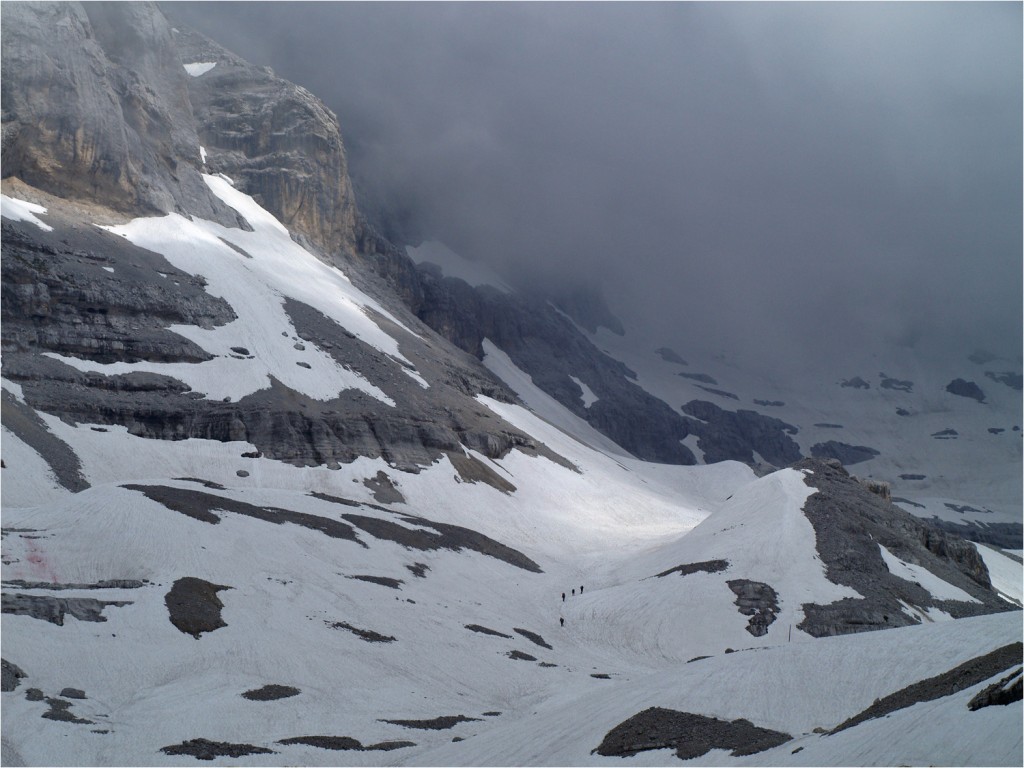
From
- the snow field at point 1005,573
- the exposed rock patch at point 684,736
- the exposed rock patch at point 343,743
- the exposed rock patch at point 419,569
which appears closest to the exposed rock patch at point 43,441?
the exposed rock patch at point 419,569

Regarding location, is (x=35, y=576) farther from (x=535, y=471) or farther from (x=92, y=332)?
(x=535, y=471)

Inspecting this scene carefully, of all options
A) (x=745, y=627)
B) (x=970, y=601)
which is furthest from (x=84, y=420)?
(x=970, y=601)

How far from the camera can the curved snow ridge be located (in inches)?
3593

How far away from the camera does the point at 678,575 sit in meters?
57.8

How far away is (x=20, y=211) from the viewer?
93.8 meters

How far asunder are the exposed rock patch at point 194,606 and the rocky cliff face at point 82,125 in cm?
8081

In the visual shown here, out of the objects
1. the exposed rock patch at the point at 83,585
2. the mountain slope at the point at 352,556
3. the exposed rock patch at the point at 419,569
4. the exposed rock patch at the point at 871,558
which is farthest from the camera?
the exposed rock patch at the point at 419,569

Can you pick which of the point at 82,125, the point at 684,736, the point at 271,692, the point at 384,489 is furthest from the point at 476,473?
the point at 684,736

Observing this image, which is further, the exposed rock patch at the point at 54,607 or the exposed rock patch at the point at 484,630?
the exposed rock patch at the point at 484,630

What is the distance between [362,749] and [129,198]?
104m

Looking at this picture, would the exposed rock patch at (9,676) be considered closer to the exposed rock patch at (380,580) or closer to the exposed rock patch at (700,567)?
the exposed rock patch at (380,580)

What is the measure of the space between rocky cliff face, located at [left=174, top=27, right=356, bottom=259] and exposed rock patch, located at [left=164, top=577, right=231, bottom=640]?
396 ft

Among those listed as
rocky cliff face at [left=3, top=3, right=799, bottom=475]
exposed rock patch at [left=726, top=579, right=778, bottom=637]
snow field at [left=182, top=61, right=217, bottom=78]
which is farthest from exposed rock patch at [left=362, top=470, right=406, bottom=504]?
snow field at [left=182, top=61, right=217, bottom=78]

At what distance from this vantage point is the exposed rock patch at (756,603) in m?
49.8
